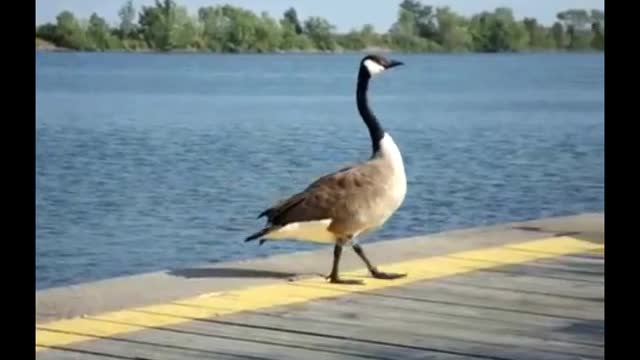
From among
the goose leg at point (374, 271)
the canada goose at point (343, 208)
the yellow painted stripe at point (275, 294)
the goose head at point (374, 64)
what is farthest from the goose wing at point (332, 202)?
the goose head at point (374, 64)

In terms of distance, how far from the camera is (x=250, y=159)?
25.9 meters

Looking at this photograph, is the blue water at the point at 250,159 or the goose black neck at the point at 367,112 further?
the blue water at the point at 250,159

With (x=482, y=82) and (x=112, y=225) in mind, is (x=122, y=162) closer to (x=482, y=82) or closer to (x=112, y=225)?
(x=112, y=225)

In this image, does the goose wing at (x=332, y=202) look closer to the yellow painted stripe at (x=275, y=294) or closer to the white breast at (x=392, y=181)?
the white breast at (x=392, y=181)

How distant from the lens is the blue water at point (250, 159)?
15.4 meters

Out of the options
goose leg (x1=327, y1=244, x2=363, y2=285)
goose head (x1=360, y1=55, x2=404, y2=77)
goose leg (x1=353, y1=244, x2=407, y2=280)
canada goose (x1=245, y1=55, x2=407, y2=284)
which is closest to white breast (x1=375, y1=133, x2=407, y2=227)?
canada goose (x1=245, y1=55, x2=407, y2=284)

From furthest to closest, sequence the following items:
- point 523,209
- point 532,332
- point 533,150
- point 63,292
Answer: point 533,150, point 523,209, point 63,292, point 532,332

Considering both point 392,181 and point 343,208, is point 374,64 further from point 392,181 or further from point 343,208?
point 343,208

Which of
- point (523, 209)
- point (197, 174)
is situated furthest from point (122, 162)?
point (523, 209)

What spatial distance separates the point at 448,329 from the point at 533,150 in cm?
2430

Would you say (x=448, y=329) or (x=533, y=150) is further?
(x=533, y=150)

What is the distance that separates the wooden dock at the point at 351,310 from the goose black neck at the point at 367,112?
0.49m

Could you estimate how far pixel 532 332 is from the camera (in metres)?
3.92
